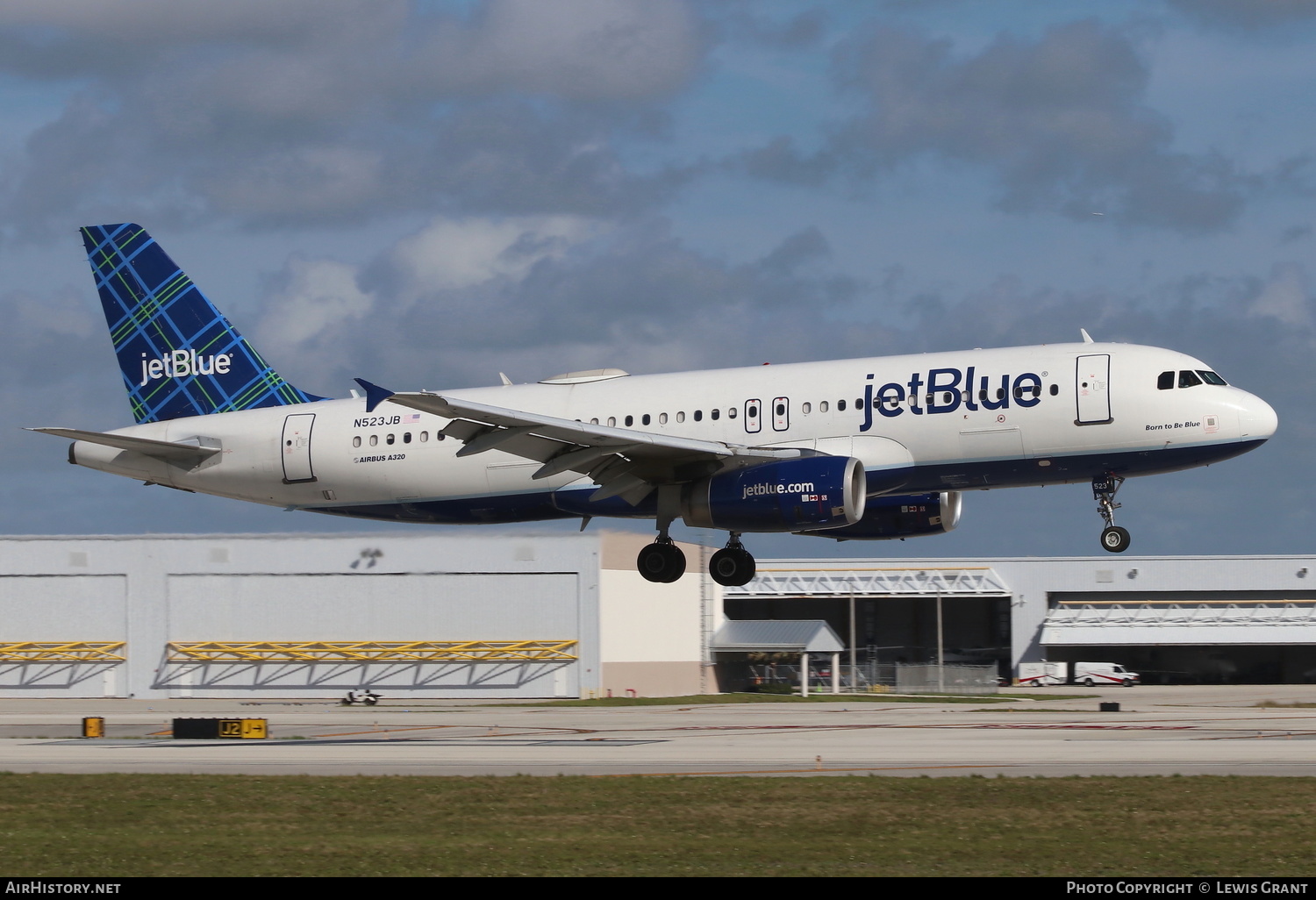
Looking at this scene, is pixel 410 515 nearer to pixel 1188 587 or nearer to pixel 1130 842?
pixel 1130 842

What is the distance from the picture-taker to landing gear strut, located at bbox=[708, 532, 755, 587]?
40688 mm

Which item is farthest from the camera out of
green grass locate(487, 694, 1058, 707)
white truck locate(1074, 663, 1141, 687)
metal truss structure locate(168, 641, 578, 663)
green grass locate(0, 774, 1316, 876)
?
white truck locate(1074, 663, 1141, 687)

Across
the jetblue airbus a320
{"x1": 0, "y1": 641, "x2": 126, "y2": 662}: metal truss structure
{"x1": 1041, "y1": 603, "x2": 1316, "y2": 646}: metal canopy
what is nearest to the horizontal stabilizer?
the jetblue airbus a320

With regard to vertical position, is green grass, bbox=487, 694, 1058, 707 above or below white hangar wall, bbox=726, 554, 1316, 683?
below

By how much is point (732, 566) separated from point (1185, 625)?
216 ft

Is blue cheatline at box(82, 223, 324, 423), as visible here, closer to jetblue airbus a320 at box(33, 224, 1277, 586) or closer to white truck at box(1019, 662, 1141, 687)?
jetblue airbus a320 at box(33, 224, 1277, 586)

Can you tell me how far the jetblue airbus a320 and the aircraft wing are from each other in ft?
0.20

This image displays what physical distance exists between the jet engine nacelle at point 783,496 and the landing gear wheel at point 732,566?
3.20 meters

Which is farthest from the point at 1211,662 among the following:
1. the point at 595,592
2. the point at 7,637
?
the point at 7,637

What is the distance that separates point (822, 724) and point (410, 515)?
14958 mm

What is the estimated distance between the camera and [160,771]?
31188mm

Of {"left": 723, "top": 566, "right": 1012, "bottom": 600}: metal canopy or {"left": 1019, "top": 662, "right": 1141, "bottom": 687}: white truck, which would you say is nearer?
{"left": 1019, "top": 662, "right": 1141, "bottom": 687}: white truck

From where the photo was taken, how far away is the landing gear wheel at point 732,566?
40.7 m

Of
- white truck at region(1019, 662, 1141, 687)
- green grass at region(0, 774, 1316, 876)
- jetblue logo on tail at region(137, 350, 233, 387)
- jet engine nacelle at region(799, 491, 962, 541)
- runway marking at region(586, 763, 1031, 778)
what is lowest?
white truck at region(1019, 662, 1141, 687)
